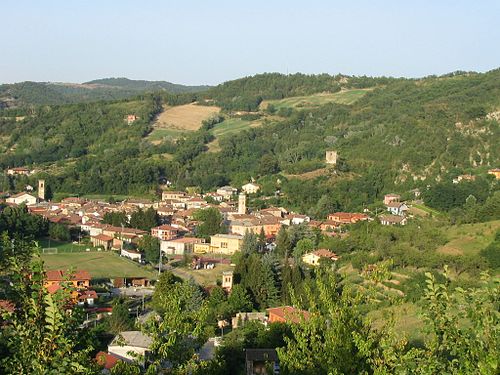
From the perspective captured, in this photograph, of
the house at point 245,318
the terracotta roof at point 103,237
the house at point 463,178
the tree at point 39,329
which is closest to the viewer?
the tree at point 39,329

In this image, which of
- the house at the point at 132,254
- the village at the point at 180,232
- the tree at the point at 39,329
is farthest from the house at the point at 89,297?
the tree at the point at 39,329

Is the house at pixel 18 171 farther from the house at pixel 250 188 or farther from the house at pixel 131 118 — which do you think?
the house at pixel 250 188

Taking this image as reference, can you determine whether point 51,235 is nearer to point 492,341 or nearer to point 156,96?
point 492,341

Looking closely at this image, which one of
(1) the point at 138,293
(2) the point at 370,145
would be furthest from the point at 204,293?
(2) the point at 370,145

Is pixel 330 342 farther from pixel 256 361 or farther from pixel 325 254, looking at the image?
pixel 325 254

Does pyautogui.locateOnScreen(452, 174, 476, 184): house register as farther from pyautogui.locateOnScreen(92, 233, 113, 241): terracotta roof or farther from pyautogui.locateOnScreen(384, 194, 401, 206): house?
pyautogui.locateOnScreen(92, 233, 113, 241): terracotta roof

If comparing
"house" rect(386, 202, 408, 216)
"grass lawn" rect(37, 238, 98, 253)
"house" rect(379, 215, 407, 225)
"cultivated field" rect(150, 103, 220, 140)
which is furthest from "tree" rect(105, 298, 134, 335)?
"cultivated field" rect(150, 103, 220, 140)
